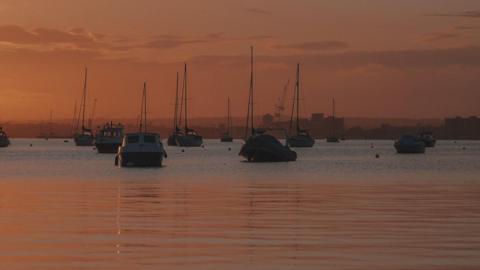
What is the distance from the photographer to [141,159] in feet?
302

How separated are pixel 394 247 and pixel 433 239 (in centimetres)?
223

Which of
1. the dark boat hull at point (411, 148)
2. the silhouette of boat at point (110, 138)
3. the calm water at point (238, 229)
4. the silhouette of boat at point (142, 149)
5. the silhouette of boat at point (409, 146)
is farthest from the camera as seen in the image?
the silhouette of boat at point (409, 146)

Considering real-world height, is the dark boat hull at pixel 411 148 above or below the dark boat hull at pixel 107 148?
above

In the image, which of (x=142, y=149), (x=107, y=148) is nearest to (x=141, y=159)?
(x=142, y=149)

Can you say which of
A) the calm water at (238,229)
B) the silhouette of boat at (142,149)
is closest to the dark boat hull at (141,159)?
the silhouette of boat at (142,149)

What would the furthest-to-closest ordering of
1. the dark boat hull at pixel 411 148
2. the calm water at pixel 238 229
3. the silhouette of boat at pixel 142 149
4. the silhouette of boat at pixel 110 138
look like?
1. the dark boat hull at pixel 411 148
2. the silhouette of boat at pixel 110 138
3. the silhouette of boat at pixel 142 149
4. the calm water at pixel 238 229

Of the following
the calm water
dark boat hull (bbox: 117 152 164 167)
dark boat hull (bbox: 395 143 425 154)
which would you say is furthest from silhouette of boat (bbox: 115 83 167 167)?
dark boat hull (bbox: 395 143 425 154)

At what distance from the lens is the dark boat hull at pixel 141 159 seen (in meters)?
91.8

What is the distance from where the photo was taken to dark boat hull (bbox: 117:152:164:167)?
9175 centimetres

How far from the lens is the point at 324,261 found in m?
22.8

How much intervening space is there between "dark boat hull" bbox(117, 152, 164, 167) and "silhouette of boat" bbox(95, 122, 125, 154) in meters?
56.8

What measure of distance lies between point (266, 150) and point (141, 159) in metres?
21.3

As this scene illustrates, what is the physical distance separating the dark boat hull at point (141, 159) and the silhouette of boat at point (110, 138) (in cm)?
5679

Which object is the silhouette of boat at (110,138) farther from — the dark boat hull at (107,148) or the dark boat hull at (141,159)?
the dark boat hull at (141,159)
